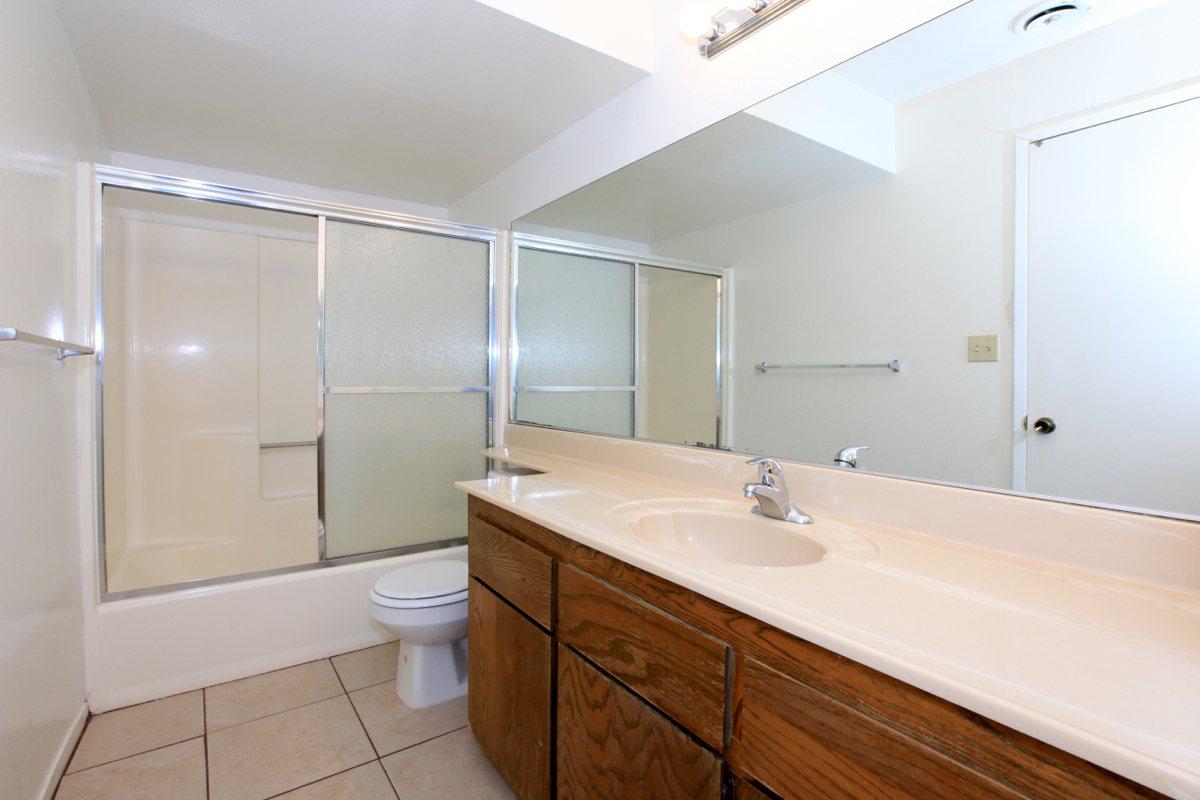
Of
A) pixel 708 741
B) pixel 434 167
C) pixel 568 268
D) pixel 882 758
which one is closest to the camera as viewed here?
pixel 882 758

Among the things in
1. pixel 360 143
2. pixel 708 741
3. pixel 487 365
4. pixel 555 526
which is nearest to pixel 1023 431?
pixel 708 741

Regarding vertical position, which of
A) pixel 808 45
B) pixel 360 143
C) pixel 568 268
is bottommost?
pixel 568 268

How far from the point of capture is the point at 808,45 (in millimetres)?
1378

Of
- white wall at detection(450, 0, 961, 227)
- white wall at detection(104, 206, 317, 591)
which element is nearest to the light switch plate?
white wall at detection(450, 0, 961, 227)

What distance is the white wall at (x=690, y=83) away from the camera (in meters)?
1.27

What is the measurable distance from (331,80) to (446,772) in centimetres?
232

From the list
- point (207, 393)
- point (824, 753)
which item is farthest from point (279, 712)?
point (207, 393)

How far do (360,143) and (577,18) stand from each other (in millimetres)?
1291

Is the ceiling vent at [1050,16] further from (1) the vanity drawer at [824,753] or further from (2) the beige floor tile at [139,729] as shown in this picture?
Result: (2) the beige floor tile at [139,729]

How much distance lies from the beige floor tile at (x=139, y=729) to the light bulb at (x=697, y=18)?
105 inches

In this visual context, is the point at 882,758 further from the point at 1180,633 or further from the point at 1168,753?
the point at 1180,633

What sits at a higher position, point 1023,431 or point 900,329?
point 900,329

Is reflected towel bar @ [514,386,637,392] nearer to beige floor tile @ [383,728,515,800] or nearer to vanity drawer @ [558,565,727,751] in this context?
vanity drawer @ [558,565,727,751]

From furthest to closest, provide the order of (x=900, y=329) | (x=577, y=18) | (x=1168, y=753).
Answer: (x=577, y=18) < (x=900, y=329) < (x=1168, y=753)
